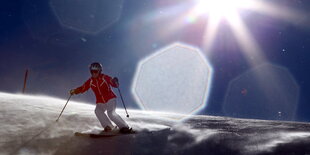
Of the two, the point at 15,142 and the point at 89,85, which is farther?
the point at 89,85

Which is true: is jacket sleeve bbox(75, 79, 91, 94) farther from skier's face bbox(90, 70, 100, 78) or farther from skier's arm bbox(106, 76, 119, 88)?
skier's arm bbox(106, 76, 119, 88)

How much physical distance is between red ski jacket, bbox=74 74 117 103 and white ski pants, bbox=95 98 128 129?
10 cm

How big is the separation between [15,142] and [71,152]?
0.91 metres

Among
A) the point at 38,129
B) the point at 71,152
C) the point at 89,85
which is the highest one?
the point at 89,85

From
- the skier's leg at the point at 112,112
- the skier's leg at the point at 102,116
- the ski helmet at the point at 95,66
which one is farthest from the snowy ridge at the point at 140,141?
the ski helmet at the point at 95,66

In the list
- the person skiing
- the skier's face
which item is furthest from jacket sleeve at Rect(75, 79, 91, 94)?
the skier's face

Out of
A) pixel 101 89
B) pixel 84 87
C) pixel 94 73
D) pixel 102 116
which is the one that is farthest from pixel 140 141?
pixel 84 87

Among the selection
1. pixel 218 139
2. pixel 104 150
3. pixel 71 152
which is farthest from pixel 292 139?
pixel 71 152

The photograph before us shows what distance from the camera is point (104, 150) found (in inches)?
161

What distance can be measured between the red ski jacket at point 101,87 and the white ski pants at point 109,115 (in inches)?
4.0

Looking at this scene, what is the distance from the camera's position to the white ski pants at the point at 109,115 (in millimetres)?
5578

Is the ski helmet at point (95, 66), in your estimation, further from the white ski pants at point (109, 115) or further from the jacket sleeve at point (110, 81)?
the white ski pants at point (109, 115)

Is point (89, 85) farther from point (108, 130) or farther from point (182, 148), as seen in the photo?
point (182, 148)

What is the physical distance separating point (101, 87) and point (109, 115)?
27.9 inches
